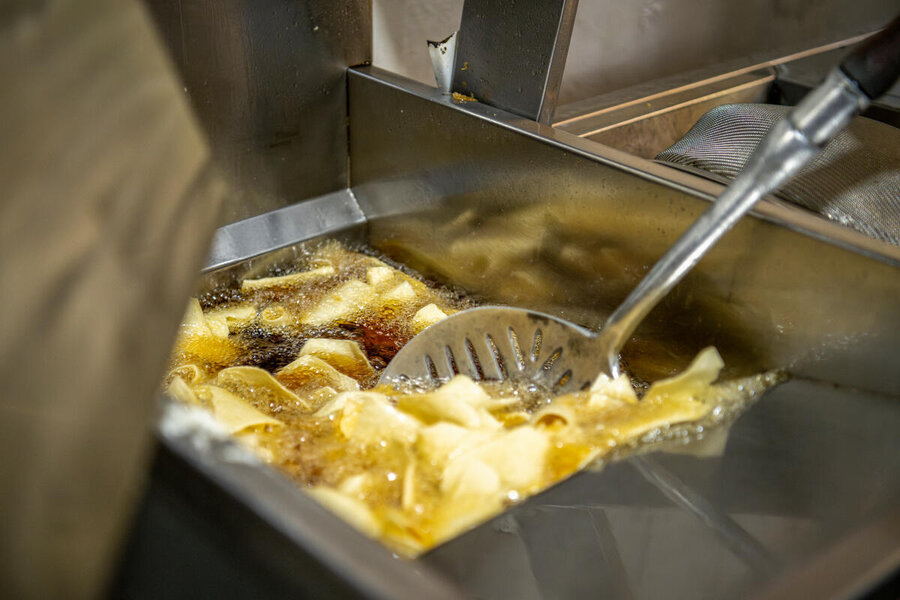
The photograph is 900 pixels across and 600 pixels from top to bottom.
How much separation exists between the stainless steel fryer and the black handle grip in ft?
0.53

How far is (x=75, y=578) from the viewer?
41cm

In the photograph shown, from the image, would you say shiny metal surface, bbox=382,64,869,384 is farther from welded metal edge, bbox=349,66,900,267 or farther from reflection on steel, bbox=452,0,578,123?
reflection on steel, bbox=452,0,578,123

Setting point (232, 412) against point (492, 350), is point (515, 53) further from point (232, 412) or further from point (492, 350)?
point (232, 412)

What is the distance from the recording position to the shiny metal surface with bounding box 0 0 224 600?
1.28 feet

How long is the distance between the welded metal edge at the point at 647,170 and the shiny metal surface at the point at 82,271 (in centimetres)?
65

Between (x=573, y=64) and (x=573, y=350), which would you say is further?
(x=573, y=64)

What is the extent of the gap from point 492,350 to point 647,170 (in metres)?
0.30

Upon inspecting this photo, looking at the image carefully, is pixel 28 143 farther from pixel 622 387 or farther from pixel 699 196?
pixel 699 196

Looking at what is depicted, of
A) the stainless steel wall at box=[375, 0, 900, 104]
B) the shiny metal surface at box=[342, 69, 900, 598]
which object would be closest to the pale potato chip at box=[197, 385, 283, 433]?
the shiny metal surface at box=[342, 69, 900, 598]

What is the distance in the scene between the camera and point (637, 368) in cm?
105

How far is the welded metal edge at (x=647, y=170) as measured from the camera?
82 cm

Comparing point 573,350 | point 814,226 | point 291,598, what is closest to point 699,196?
point 814,226

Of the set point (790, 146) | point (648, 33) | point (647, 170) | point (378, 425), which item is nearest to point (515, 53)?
point (647, 170)

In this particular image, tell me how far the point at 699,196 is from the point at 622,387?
260 millimetres
